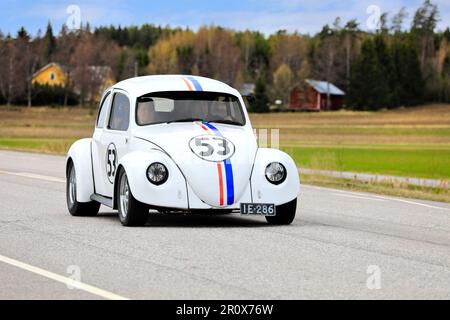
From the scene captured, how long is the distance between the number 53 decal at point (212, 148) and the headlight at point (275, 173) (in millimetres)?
541

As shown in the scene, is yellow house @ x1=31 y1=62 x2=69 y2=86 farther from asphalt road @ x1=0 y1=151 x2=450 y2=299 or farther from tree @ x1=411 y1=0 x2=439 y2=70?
asphalt road @ x1=0 y1=151 x2=450 y2=299

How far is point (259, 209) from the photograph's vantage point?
13.6 meters

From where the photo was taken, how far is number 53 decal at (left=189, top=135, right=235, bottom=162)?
13.4m

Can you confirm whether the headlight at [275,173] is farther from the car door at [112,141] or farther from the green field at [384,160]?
the green field at [384,160]

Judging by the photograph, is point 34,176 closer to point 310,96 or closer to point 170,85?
point 170,85

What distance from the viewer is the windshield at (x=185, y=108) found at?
14508mm

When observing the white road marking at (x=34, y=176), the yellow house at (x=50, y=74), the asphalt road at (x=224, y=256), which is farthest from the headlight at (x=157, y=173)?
the yellow house at (x=50, y=74)

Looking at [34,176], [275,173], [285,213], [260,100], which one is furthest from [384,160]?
[260,100]

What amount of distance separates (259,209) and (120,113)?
2684mm

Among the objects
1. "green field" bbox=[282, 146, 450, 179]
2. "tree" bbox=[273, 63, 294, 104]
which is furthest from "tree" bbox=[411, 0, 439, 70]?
"green field" bbox=[282, 146, 450, 179]

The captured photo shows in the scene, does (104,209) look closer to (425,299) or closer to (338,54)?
(425,299)

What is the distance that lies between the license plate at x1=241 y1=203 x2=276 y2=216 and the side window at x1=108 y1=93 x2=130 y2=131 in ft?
6.99

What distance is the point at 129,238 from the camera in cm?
1248

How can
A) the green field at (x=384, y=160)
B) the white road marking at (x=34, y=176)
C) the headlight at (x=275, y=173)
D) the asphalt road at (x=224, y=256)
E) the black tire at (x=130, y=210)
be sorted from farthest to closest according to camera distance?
the green field at (x=384, y=160) < the white road marking at (x=34, y=176) < the headlight at (x=275, y=173) < the black tire at (x=130, y=210) < the asphalt road at (x=224, y=256)
